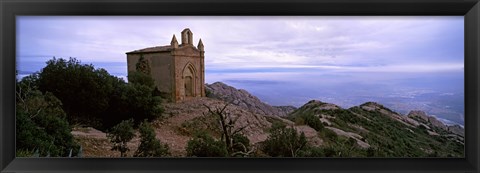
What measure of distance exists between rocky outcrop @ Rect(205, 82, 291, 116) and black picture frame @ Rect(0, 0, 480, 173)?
0.21 meters

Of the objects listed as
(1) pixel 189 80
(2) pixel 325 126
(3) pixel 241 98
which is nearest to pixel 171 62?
(1) pixel 189 80

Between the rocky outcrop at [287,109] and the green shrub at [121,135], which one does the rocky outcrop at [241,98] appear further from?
the green shrub at [121,135]

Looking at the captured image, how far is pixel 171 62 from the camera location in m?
1.95

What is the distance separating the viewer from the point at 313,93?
197cm

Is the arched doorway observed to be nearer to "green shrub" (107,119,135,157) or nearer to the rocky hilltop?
the rocky hilltop

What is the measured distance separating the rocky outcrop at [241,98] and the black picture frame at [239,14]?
21 cm

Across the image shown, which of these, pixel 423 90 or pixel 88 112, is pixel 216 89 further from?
pixel 423 90

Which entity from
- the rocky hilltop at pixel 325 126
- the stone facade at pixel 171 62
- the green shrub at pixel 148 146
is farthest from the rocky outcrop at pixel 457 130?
the green shrub at pixel 148 146

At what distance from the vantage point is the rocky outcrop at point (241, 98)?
1970 millimetres

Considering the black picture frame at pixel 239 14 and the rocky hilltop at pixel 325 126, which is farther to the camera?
the rocky hilltop at pixel 325 126

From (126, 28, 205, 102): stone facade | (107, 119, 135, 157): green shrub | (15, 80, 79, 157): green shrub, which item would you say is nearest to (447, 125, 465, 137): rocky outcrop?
(126, 28, 205, 102): stone facade

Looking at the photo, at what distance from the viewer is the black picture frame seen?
6.01 ft

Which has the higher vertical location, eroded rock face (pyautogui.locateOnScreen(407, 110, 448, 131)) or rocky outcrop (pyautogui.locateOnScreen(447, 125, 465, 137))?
eroded rock face (pyautogui.locateOnScreen(407, 110, 448, 131))

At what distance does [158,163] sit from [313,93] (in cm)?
74
